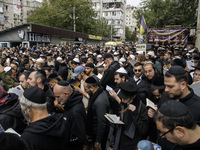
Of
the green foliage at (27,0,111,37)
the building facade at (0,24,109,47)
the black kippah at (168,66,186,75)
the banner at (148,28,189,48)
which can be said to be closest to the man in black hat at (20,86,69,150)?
the black kippah at (168,66,186,75)

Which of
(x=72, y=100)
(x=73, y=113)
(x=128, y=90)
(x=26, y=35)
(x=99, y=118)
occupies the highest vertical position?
(x=26, y=35)

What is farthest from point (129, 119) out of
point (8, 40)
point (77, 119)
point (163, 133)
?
point (8, 40)

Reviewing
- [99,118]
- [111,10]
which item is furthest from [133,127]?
[111,10]

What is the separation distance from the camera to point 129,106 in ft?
8.24

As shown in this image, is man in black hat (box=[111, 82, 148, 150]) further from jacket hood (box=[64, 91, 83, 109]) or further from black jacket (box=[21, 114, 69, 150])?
black jacket (box=[21, 114, 69, 150])

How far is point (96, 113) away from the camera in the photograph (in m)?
3.23

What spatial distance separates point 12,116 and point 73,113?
0.83 m

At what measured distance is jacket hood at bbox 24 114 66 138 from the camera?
179cm

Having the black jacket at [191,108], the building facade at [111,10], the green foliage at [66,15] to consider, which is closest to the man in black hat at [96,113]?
the black jacket at [191,108]

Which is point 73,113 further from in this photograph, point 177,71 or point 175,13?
point 175,13

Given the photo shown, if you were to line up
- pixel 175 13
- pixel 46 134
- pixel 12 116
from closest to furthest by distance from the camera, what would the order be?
pixel 46 134 → pixel 12 116 → pixel 175 13

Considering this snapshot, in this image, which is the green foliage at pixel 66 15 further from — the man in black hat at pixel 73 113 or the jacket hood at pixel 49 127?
the jacket hood at pixel 49 127

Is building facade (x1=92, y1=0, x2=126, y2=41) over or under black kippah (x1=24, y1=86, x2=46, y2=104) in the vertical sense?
over

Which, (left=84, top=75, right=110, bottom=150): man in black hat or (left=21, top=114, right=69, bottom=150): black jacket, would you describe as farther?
(left=84, top=75, right=110, bottom=150): man in black hat
